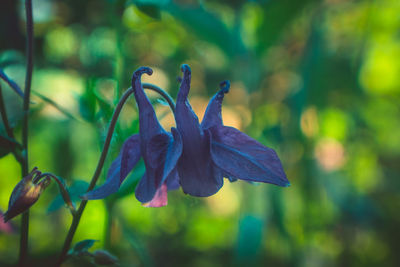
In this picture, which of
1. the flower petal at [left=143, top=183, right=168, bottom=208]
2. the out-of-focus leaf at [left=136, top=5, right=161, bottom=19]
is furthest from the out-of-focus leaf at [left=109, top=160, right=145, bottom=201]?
the out-of-focus leaf at [left=136, top=5, right=161, bottom=19]

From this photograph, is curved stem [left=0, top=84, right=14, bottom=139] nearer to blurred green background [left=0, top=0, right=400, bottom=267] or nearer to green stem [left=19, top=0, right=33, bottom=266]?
green stem [left=19, top=0, right=33, bottom=266]

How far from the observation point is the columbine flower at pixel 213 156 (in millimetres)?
354

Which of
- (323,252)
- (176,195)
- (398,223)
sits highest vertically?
(176,195)

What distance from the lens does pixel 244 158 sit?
36 cm

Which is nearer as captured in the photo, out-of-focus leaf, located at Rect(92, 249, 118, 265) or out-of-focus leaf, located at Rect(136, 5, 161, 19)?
out-of-focus leaf, located at Rect(92, 249, 118, 265)

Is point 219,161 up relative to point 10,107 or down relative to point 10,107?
down

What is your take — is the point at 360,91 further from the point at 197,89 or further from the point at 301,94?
the point at 197,89

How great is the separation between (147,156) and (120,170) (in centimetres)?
3

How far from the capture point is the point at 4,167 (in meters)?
1.55

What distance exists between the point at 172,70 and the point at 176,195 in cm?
54

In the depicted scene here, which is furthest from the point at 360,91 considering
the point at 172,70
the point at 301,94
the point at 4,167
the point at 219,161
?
the point at 4,167

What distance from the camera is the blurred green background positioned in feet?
2.97

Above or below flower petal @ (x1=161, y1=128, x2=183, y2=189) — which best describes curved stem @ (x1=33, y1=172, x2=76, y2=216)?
below

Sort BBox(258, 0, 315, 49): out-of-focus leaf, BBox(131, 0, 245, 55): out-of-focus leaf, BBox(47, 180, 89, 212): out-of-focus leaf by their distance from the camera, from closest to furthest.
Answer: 1. BBox(47, 180, 89, 212): out-of-focus leaf
2. BBox(131, 0, 245, 55): out-of-focus leaf
3. BBox(258, 0, 315, 49): out-of-focus leaf
